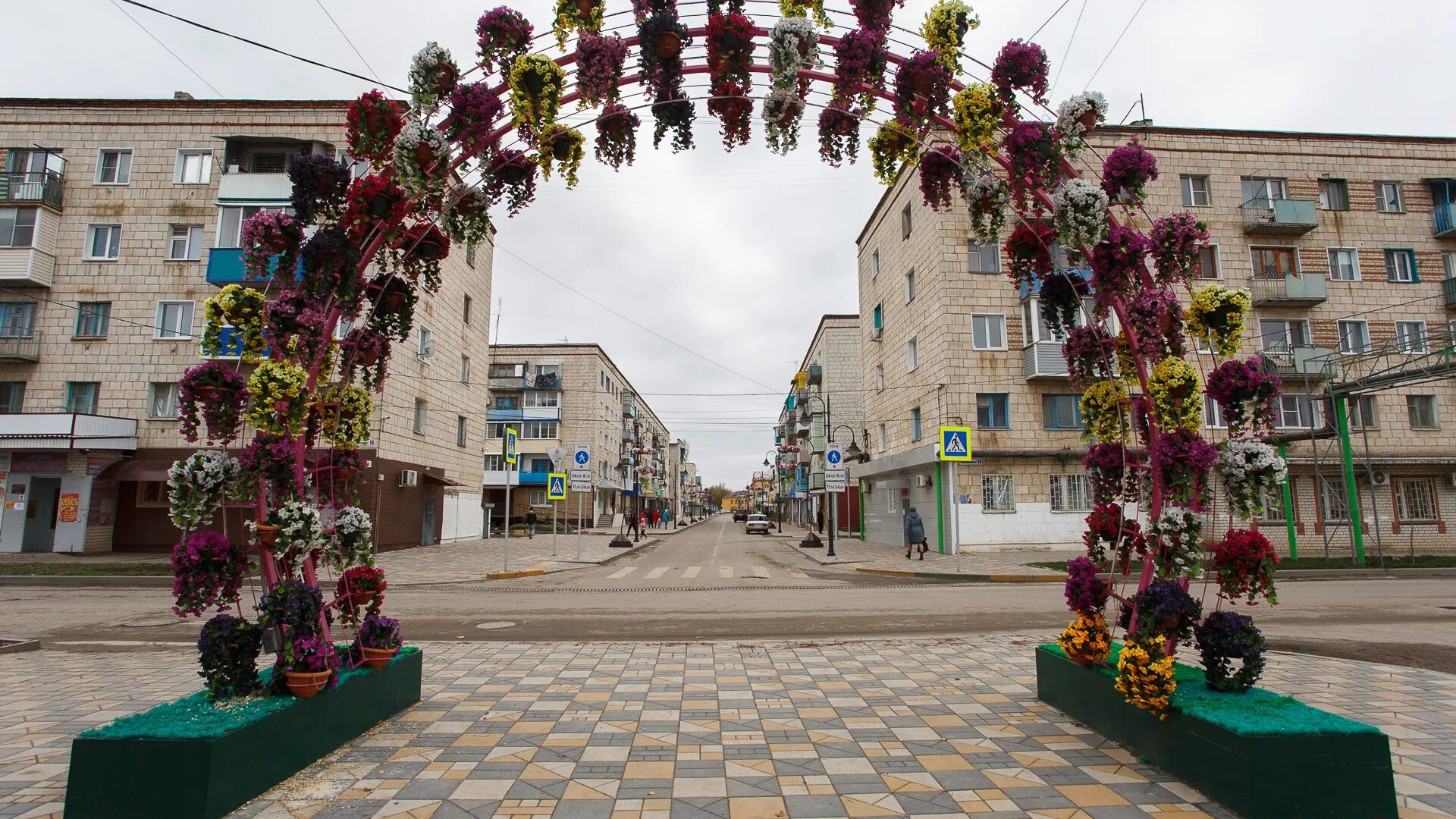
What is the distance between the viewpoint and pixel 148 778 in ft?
11.4

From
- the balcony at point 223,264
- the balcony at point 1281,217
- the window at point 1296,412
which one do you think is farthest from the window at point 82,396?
the window at point 1296,412

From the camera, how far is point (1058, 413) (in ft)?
80.4

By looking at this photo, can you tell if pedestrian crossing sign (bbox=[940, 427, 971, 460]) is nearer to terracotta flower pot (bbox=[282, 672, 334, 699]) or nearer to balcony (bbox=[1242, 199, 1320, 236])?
terracotta flower pot (bbox=[282, 672, 334, 699])

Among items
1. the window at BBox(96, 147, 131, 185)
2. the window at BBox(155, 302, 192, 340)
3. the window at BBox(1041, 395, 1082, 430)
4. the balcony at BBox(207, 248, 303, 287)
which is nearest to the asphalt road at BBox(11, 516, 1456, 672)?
the window at BBox(1041, 395, 1082, 430)

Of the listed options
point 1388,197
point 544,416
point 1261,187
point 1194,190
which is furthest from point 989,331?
point 544,416

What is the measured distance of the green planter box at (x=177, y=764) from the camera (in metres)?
3.44

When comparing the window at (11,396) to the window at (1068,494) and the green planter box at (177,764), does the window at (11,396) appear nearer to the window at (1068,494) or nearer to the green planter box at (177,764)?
the green planter box at (177,764)

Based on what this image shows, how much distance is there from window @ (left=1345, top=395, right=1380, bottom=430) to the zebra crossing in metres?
21.5

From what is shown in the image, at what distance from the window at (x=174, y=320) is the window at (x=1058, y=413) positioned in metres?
30.4

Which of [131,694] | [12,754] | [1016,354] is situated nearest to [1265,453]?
[12,754]

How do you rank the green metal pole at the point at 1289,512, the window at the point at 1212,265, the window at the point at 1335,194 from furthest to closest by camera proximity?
1. the window at the point at 1335,194
2. the window at the point at 1212,265
3. the green metal pole at the point at 1289,512

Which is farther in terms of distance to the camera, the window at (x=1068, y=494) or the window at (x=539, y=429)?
the window at (x=539, y=429)

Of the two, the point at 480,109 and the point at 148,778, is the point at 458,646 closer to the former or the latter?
the point at 148,778

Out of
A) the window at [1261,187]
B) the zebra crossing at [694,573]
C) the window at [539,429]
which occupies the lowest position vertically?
the zebra crossing at [694,573]
